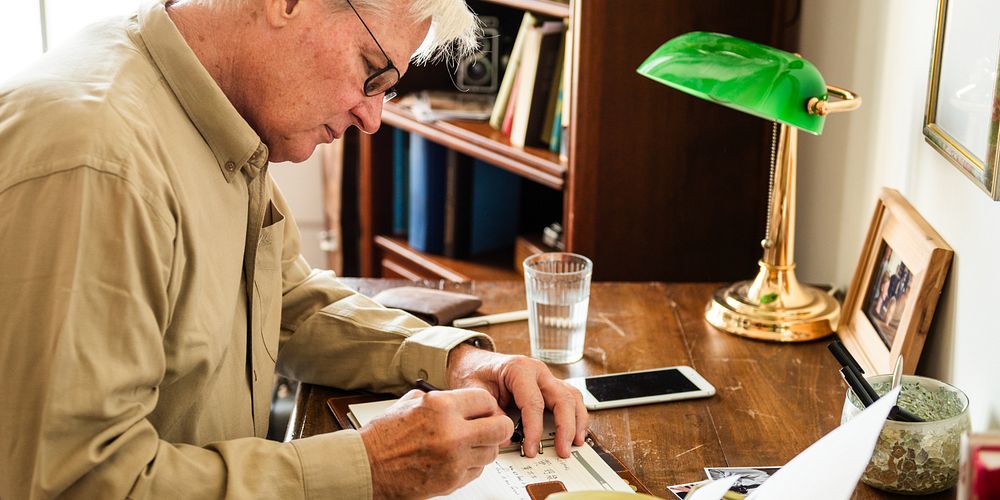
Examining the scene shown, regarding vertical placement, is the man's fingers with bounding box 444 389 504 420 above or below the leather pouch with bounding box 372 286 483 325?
above

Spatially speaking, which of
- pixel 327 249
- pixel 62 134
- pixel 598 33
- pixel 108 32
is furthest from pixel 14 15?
pixel 62 134

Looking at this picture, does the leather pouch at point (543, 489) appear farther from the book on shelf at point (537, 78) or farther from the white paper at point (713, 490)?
the book on shelf at point (537, 78)

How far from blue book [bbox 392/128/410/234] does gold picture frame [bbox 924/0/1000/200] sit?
1.68m

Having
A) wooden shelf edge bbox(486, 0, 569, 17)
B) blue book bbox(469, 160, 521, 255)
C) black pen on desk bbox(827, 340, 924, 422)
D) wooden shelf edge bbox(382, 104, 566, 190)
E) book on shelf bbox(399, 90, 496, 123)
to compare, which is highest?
wooden shelf edge bbox(486, 0, 569, 17)

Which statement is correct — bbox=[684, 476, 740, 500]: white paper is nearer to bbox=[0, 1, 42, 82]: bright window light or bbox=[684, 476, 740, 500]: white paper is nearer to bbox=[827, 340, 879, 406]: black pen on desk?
bbox=[827, 340, 879, 406]: black pen on desk

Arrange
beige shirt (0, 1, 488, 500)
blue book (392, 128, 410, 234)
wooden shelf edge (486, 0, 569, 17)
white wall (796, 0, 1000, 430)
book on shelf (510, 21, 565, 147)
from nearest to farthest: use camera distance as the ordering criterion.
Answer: beige shirt (0, 1, 488, 500) → white wall (796, 0, 1000, 430) → wooden shelf edge (486, 0, 569, 17) → book on shelf (510, 21, 565, 147) → blue book (392, 128, 410, 234)

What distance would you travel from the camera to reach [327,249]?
3326mm

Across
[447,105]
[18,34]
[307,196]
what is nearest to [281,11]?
[447,105]

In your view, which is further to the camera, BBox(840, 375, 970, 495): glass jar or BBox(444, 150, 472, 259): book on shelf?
BBox(444, 150, 472, 259): book on shelf

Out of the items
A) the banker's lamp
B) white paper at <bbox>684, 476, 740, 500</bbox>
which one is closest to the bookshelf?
the banker's lamp

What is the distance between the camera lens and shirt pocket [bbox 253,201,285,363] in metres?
1.26

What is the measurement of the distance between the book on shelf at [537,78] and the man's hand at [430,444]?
4.17 feet

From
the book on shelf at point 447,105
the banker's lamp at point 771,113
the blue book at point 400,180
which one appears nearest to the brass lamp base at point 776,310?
the banker's lamp at point 771,113

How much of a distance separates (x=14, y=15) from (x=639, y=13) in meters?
1.57
